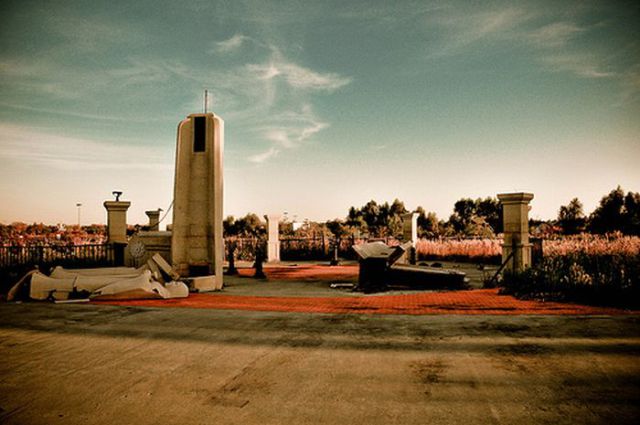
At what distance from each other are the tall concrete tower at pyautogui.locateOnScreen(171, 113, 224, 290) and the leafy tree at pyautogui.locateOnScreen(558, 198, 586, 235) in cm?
4527

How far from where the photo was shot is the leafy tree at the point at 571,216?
45325 mm

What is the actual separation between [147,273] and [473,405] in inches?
314

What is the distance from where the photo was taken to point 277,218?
21078 mm

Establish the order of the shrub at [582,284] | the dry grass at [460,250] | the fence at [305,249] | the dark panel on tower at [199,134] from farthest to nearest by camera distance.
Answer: the fence at [305,249]
the dry grass at [460,250]
the dark panel on tower at [199,134]
the shrub at [582,284]

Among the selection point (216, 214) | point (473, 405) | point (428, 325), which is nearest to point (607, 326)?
point (428, 325)

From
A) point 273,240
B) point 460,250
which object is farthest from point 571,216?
point 273,240

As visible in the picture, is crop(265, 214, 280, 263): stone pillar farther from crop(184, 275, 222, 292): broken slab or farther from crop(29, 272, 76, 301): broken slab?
crop(29, 272, 76, 301): broken slab

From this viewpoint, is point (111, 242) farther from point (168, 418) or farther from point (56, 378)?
point (168, 418)

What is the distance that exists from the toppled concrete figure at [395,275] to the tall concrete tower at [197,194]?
429 centimetres

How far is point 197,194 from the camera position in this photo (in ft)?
37.3

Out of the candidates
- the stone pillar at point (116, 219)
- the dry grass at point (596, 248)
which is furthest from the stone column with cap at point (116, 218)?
the dry grass at point (596, 248)

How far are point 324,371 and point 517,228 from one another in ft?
30.8

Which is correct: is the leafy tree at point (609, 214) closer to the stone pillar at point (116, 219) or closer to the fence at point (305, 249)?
the fence at point (305, 249)

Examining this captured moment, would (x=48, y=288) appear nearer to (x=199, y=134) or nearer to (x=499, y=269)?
(x=199, y=134)
